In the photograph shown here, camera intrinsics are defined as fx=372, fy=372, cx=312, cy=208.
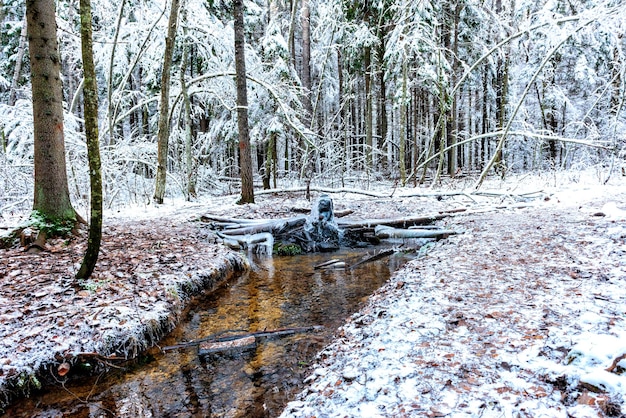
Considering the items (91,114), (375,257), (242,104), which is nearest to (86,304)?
(91,114)

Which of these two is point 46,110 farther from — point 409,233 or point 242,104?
point 409,233

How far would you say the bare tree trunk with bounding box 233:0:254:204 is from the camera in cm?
1111

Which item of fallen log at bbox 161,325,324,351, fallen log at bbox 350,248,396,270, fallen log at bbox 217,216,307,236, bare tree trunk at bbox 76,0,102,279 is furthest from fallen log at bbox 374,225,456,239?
bare tree trunk at bbox 76,0,102,279

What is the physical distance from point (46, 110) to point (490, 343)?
6.59 m

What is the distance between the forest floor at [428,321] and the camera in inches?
96.8

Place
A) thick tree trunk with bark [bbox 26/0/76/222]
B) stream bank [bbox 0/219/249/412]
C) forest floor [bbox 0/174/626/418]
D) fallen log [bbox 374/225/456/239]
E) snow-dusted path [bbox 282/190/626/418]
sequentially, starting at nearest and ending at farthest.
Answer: snow-dusted path [bbox 282/190/626/418]
forest floor [bbox 0/174/626/418]
stream bank [bbox 0/219/249/412]
thick tree trunk with bark [bbox 26/0/76/222]
fallen log [bbox 374/225/456/239]

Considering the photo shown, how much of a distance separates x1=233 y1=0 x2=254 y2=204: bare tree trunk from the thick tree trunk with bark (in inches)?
239

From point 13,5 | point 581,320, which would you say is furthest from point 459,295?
point 13,5

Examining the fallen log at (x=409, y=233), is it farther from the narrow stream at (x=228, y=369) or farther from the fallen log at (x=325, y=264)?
the narrow stream at (x=228, y=369)

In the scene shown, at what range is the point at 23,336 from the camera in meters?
3.41

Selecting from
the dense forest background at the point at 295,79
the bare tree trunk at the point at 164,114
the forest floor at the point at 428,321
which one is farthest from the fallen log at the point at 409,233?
the bare tree trunk at the point at 164,114

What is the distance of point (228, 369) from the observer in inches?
143

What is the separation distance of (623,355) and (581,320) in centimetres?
77

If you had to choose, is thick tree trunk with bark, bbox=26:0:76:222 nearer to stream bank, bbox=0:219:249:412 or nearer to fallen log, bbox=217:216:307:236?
stream bank, bbox=0:219:249:412
